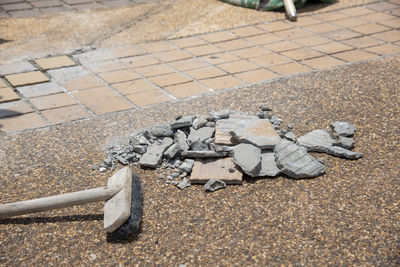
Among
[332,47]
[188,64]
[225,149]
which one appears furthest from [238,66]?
[225,149]

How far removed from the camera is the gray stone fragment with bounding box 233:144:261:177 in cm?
358

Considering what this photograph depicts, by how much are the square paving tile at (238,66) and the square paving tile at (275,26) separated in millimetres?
1295

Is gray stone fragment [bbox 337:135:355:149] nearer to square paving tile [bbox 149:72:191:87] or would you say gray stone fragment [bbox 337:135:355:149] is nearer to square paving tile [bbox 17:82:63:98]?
square paving tile [bbox 149:72:191:87]

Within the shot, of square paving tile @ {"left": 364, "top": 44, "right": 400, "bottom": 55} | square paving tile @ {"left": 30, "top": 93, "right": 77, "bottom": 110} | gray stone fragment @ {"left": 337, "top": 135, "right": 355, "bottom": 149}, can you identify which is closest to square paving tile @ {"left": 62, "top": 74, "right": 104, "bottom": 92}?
square paving tile @ {"left": 30, "top": 93, "right": 77, "bottom": 110}

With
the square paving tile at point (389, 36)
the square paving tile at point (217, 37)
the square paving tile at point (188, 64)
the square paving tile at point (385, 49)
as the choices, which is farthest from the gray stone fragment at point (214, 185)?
the square paving tile at point (389, 36)

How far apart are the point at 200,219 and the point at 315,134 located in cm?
149

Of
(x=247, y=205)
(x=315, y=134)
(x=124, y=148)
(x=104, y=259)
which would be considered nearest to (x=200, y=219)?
(x=247, y=205)

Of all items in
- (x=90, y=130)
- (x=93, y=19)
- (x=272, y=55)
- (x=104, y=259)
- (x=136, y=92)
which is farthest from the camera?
(x=93, y=19)

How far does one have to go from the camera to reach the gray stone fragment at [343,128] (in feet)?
13.7

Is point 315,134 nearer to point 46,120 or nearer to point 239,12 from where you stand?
point 46,120

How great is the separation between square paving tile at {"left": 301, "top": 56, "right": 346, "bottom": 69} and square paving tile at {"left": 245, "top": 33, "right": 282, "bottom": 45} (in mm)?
812

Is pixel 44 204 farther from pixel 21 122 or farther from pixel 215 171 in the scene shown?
pixel 21 122

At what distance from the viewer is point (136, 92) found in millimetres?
5160

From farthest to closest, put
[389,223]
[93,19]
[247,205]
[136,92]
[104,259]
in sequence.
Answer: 1. [93,19]
2. [136,92]
3. [247,205]
4. [389,223]
5. [104,259]
